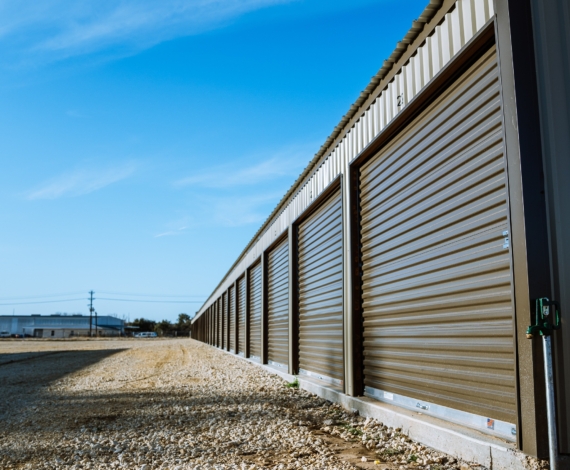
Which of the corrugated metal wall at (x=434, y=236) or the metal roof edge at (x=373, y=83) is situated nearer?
the corrugated metal wall at (x=434, y=236)

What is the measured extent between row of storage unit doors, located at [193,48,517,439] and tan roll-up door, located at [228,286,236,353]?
1409cm

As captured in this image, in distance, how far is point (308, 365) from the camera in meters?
10.3

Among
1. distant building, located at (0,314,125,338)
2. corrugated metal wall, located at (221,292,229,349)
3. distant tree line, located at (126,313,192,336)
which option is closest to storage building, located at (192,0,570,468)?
corrugated metal wall, located at (221,292,229,349)

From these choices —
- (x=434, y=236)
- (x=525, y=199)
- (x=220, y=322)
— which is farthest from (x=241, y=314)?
(x=525, y=199)

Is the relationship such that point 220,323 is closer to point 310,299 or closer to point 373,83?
point 310,299

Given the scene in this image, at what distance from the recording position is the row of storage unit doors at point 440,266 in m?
4.34

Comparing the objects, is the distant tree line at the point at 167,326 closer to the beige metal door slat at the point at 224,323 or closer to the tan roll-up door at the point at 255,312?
the beige metal door slat at the point at 224,323

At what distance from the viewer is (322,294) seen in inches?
364

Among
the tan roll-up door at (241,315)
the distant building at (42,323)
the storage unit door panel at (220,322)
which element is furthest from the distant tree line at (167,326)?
the tan roll-up door at (241,315)

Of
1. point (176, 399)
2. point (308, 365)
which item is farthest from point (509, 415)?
point (308, 365)

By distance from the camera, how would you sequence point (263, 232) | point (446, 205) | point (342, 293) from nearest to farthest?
1. point (446, 205)
2. point (342, 293)
3. point (263, 232)

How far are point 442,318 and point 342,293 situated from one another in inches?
107

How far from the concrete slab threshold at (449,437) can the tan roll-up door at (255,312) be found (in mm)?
9500

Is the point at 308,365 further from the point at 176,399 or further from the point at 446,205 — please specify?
the point at 446,205
